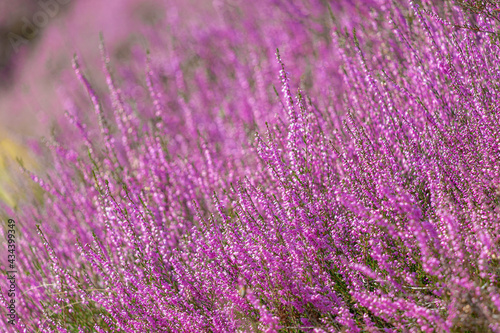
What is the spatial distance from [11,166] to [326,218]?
200 inches

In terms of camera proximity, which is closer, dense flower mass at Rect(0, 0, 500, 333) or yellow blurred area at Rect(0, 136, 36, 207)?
dense flower mass at Rect(0, 0, 500, 333)

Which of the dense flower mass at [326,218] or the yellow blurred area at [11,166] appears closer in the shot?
the dense flower mass at [326,218]

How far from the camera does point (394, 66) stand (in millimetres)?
3992

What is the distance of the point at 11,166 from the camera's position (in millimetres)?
6523

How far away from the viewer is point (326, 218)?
279 centimetres

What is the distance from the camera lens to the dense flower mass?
2.24m

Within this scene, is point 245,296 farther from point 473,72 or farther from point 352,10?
point 352,10

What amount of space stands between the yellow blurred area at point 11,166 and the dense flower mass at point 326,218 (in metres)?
1.58

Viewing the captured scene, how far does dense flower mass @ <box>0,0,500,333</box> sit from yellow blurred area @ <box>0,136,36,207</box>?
1584 mm

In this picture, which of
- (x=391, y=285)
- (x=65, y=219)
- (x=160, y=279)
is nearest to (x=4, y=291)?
(x=65, y=219)

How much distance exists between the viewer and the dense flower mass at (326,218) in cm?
224

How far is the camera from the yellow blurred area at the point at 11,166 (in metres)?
6.30

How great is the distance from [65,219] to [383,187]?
341 centimetres

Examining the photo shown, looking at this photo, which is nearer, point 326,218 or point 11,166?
point 326,218
